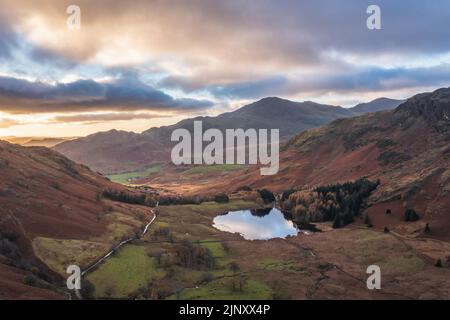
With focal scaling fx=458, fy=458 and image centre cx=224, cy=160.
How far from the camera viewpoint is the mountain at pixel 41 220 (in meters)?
59.6

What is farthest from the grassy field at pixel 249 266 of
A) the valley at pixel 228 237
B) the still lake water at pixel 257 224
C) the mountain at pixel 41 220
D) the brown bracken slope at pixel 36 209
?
the still lake water at pixel 257 224

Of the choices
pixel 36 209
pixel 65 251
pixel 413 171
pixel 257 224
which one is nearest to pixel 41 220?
pixel 36 209

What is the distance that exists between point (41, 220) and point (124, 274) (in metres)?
26.9

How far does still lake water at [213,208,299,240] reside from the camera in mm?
120950

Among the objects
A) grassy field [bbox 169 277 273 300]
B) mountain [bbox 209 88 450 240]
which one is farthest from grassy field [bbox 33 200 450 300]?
mountain [bbox 209 88 450 240]

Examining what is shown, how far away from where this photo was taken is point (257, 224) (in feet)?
451

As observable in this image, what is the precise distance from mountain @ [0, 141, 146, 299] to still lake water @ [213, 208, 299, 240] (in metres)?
30.1

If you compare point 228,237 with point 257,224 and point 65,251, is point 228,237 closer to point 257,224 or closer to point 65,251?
point 257,224

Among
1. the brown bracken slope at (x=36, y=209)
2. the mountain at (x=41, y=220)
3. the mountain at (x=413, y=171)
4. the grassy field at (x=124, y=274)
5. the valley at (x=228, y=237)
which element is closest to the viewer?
the mountain at (x=41, y=220)

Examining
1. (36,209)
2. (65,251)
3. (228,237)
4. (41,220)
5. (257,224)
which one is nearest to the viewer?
(65,251)

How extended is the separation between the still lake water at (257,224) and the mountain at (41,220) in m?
30.1

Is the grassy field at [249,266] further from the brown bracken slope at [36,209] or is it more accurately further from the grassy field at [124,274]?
the brown bracken slope at [36,209]
